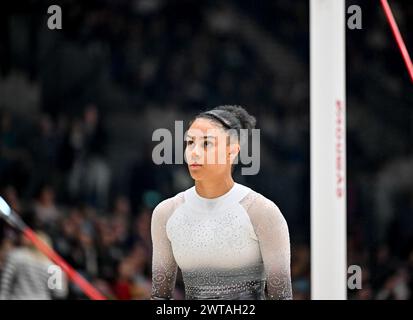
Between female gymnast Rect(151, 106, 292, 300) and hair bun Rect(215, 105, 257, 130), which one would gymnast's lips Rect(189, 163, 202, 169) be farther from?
hair bun Rect(215, 105, 257, 130)

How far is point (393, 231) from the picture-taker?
4367mm

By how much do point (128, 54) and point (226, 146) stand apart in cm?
141

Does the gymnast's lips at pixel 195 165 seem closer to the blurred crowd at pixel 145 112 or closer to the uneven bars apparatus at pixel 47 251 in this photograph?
the uneven bars apparatus at pixel 47 251

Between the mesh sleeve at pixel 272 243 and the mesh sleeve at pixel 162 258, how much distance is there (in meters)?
0.27

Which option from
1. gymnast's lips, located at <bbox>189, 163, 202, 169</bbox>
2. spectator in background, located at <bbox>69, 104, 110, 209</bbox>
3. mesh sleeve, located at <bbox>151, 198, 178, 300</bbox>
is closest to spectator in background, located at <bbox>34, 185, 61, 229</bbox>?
spectator in background, located at <bbox>69, 104, 110, 209</bbox>

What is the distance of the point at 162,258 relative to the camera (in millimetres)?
3078

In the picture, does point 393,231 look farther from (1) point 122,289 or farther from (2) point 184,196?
(2) point 184,196

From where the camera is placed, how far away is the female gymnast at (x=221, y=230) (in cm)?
299

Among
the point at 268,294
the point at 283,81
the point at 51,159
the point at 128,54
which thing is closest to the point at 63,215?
the point at 51,159

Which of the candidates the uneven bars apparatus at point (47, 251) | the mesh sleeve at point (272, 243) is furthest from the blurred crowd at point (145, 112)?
the mesh sleeve at point (272, 243)

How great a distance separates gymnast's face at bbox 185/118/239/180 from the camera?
303 cm

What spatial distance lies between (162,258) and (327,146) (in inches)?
25.6

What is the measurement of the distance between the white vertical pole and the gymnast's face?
302 mm

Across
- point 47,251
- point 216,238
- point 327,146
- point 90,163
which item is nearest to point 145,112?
point 90,163
